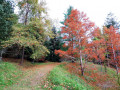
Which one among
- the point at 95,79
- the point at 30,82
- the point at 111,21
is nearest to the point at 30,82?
the point at 30,82

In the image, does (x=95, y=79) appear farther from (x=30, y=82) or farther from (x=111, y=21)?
(x=111, y=21)

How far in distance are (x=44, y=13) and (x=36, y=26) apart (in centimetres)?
393

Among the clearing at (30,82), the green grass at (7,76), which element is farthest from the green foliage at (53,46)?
the green grass at (7,76)

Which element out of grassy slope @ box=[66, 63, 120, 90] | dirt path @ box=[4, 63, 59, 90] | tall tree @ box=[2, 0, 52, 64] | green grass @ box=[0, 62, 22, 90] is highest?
tall tree @ box=[2, 0, 52, 64]

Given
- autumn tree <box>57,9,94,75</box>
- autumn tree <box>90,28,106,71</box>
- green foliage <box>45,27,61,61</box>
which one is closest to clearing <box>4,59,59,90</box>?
autumn tree <box>57,9,94,75</box>

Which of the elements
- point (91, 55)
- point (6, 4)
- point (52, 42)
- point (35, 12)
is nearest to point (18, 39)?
point (6, 4)

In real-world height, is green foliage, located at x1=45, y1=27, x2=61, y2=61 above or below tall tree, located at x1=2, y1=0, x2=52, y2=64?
below

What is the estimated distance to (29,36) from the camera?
10.1 metres

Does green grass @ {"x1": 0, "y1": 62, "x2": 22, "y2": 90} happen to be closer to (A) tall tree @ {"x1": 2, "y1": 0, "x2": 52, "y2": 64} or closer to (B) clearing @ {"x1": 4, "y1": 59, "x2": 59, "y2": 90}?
(B) clearing @ {"x1": 4, "y1": 59, "x2": 59, "y2": 90}

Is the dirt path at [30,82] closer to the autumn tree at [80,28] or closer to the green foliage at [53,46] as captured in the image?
the autumn tree at [80,28]

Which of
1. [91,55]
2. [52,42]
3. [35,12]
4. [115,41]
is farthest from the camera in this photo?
[52,42]

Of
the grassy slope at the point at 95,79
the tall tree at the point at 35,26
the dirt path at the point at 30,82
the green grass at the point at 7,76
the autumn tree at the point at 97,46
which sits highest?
the tall tree at the point at 35,26

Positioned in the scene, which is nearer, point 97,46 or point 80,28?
point 80,28

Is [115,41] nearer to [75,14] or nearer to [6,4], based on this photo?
[75,14]
